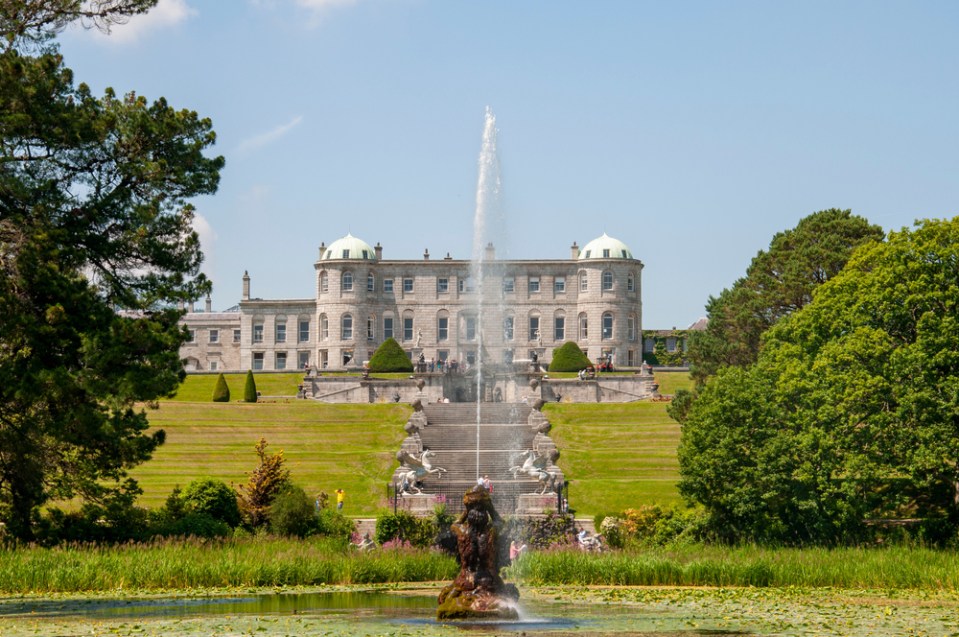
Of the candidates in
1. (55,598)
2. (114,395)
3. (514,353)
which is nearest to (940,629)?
(55,598)

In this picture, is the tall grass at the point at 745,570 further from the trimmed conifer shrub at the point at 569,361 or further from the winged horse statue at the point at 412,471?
the trimmed conifer shrub at the point at 569,361

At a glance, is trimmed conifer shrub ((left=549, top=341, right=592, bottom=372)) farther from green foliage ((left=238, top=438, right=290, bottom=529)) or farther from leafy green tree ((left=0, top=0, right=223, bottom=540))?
leafy green tree ((left=0, top=0, right=223, bottom=540))

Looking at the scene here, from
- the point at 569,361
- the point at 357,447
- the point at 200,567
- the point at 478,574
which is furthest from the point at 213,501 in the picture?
the point at 569,361

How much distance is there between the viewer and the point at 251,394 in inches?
2621

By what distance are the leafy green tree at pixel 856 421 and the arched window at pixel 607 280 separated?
55.6m

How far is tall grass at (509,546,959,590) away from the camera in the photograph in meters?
23.0

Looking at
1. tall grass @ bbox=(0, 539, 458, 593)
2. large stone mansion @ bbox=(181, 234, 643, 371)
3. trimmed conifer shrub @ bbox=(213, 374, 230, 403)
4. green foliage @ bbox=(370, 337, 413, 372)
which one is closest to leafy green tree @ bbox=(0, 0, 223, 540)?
tall grass @ bbox=(0, 539, 458, 593)

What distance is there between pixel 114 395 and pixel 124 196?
459cm

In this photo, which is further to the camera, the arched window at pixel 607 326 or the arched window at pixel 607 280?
the arched window at pixel 607 280

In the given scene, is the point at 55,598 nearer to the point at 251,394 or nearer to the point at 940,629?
the point at 940,629

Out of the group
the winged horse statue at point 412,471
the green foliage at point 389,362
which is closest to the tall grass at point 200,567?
the winged horse statue at point 412,471

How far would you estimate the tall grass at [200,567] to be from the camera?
2203 centimetres

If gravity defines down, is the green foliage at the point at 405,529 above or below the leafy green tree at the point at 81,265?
below

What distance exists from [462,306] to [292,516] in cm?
6058
